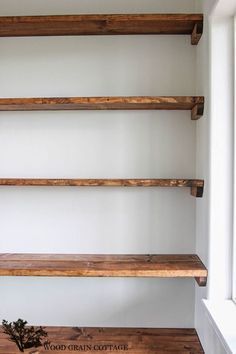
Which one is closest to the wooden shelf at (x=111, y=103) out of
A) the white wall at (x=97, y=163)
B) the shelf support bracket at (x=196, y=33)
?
the white wall at (x=97, y=163)

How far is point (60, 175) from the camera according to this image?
201 centimetres

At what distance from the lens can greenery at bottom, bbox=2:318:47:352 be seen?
1.76 m

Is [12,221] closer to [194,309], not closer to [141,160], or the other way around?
[141,160]

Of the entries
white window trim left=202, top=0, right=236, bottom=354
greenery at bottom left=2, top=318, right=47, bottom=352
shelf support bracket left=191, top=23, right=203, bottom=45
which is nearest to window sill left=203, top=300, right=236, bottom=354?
white window trim left=202, top=0, right=236, bottom=354

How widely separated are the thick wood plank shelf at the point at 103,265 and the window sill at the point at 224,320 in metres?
0.12

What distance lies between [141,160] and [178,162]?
22 centimetres

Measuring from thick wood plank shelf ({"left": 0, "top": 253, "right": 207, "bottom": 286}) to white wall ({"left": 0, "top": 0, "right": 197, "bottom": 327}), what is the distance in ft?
0.28

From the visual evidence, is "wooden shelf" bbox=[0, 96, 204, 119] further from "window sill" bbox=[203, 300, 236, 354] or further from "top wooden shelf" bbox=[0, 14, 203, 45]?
"window sill" bbox=[203, 300, 236, 354]

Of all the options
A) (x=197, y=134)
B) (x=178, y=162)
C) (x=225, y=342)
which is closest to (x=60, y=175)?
(x=178, y=162)

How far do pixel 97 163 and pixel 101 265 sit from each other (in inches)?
23.1

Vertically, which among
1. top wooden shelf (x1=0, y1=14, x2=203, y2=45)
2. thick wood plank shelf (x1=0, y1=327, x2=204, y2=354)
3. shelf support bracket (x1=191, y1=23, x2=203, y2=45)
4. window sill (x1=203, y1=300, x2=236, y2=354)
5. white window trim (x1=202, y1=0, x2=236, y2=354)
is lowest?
thick wood plank shelf (x1=0, y1=327, x2=204, y2=354)

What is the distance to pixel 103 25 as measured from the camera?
182 cm

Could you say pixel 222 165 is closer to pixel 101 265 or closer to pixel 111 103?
pixel 111 103

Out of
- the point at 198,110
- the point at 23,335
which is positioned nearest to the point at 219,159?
the point at 198,110
